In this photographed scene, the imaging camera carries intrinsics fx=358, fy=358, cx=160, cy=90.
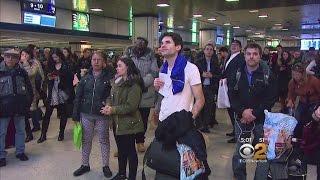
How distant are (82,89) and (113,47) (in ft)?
59.6

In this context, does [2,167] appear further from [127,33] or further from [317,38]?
[317,38]

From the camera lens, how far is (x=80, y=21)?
17.3m

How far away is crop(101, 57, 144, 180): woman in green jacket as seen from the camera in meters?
4.02

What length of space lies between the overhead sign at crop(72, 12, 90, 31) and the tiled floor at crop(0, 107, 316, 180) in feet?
36.4

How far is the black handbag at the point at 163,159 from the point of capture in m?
2.91

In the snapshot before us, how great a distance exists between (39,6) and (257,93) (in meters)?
11.0

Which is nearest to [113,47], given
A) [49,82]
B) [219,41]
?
[219,41]

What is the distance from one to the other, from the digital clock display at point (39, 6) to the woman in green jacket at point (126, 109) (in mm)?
9529

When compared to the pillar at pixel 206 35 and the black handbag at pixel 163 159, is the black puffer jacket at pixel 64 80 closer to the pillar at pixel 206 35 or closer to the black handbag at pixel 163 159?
the black handbag at pixel 163 159

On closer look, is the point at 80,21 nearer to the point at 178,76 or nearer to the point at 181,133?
the point at 178,76

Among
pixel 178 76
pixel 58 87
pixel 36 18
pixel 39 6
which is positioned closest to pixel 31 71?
pixel 58 87

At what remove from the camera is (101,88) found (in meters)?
4.45

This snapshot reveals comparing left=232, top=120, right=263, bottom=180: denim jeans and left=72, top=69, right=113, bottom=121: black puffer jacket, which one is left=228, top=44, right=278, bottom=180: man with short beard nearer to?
left=232, top=120, right=263, bottom=180: denim jeans

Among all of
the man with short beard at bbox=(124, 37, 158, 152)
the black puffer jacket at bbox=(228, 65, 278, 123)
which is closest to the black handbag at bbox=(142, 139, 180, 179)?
the black puffer jacket at bbox=(228, 65, 278, 123)
